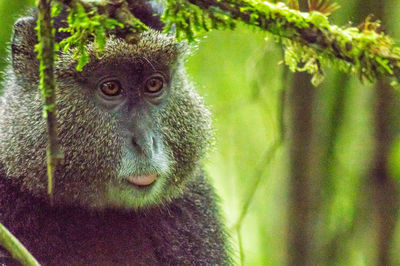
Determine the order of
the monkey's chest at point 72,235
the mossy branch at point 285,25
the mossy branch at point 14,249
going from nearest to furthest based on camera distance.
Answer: the mossy branch at point 14,249, the mossy branch at point 285,25, the monkey's chest at point 72,235

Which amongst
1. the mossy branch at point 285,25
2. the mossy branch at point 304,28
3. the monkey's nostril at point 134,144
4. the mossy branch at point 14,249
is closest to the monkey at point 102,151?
the monkey's nostril at point 134,144

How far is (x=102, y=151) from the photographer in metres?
3.93

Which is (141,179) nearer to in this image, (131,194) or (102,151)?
(131,194)

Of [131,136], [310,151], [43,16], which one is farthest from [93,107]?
[310,151]

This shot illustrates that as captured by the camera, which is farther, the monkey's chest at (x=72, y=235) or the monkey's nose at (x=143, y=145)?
the monkey's chest at (x=72, y=235)

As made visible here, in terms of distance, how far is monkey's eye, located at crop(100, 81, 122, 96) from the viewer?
4094mm

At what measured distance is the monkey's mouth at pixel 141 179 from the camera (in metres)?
3.87

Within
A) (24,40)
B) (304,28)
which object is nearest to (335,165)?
(24,40)

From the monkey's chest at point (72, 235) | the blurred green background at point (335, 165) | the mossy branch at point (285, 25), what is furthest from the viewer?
the blurred green background at point (335, 165)

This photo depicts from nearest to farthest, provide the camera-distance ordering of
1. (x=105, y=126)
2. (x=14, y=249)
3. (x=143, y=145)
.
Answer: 1. (x=14, y=249)
2. (x=143, y=145)
3. (x=105, y=126)

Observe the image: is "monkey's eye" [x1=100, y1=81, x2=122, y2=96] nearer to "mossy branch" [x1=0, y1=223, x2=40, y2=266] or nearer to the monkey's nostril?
the monkey's nostril

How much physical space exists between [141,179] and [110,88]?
664 millimetres

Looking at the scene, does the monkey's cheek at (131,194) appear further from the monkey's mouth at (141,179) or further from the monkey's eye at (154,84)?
the monkey's eye at (154,84)

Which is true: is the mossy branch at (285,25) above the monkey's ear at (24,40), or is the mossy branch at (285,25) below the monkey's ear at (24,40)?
above
